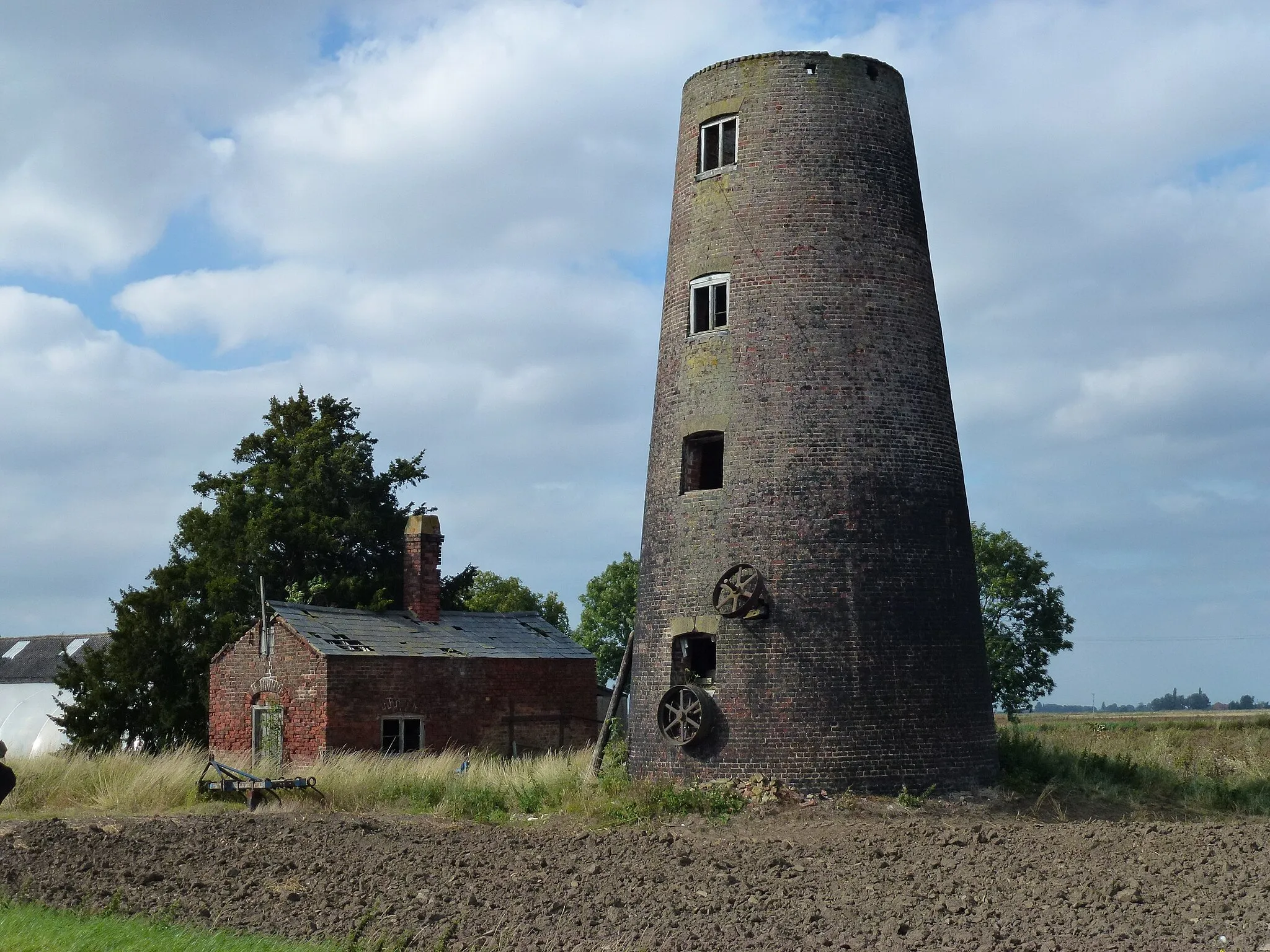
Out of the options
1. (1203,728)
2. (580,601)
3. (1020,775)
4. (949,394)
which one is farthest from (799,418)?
(580,601)

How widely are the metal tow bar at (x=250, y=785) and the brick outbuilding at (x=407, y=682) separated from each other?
115 inches

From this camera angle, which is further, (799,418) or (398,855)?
(799,418)

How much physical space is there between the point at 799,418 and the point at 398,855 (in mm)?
7897

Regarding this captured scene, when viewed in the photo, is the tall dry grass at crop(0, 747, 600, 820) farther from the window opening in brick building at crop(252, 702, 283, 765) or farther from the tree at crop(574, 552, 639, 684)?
the tree at crop(574, 552, 639, 684)

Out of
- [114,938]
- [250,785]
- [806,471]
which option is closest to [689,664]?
[806,471]

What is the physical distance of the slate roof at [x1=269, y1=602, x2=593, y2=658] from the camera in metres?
26.2

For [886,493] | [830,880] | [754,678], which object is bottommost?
[830,880]

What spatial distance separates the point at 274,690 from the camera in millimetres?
26125

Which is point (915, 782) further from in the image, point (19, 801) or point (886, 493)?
point (19, 801)

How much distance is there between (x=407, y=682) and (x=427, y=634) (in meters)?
1.98

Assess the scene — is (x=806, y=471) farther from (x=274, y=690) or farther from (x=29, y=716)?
(x=29, y=716)

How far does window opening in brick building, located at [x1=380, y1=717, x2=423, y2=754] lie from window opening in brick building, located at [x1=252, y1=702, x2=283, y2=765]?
73.5 inches

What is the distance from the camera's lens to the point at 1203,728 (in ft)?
131

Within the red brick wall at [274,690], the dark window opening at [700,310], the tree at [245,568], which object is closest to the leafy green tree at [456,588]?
the tree at [245,568]
